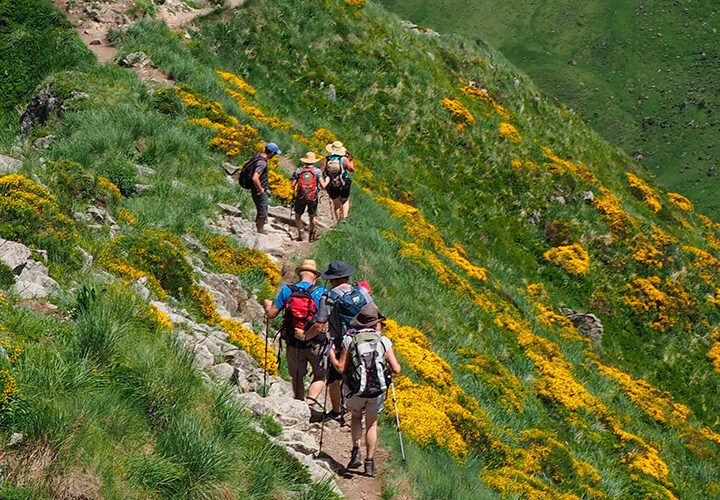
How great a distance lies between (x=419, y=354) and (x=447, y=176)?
15.4m

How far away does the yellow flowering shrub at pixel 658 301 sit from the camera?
2369 cm

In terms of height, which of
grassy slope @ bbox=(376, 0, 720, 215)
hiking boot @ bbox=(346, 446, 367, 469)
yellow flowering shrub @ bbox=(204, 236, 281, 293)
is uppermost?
hiking boot @ bbox=(346, 446, 367, 469)

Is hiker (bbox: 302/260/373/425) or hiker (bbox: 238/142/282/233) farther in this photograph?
hiker (bbox: 238/142/282/233)

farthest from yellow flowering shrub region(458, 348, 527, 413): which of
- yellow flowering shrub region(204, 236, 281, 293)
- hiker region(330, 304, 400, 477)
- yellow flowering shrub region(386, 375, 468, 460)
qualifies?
hiker region(330, 304, 400, 477)

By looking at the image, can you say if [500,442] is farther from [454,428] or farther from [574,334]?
[574,334]

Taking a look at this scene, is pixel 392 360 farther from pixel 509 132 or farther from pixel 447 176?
pixel 509 132

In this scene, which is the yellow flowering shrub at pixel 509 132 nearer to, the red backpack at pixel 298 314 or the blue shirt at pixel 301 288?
the blue shirt at pixel 301 288

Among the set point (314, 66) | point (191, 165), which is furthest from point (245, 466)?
point (314, 66)

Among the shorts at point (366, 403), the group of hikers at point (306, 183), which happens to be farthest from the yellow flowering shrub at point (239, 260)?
the shorts at point (366, 403)

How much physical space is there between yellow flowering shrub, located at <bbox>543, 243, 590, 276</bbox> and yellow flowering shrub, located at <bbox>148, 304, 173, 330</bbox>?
19.0 m

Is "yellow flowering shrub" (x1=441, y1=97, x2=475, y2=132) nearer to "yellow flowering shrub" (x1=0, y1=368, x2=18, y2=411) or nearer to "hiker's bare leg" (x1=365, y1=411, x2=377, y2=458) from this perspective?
"hiker's bare leg" (x1=365, y1=411, x2=377, y2=458)

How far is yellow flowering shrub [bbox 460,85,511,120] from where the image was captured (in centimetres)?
3108

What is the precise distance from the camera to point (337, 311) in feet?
26.6

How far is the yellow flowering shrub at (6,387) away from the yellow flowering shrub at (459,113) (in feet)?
80.2
